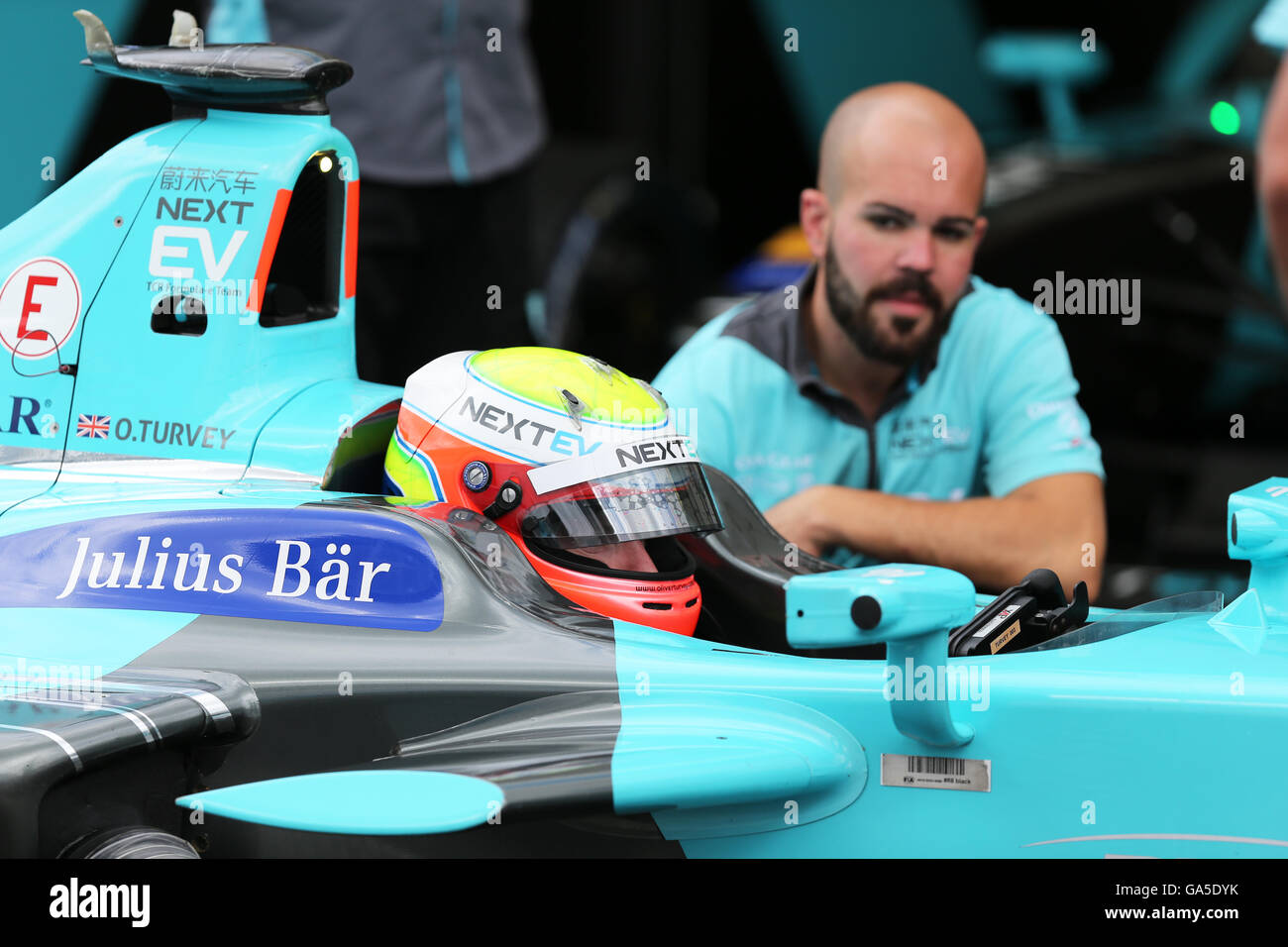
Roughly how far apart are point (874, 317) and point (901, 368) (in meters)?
0.14

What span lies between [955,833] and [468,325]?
8.78 ft

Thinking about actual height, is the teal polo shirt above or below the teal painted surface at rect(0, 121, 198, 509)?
below

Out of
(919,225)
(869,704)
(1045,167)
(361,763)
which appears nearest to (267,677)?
(361,763)

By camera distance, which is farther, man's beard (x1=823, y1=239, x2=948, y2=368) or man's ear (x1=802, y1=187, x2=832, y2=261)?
man's ear (x1=802, y1=187, x2=832, y2=261)

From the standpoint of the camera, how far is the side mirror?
7.27ft

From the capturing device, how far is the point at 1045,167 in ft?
22.5

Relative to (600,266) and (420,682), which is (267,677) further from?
(600,266)

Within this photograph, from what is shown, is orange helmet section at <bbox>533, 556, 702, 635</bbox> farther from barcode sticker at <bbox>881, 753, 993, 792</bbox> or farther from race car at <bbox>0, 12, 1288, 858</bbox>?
barcode sticker at <bbox>881, 753, 993, 792</bbox>

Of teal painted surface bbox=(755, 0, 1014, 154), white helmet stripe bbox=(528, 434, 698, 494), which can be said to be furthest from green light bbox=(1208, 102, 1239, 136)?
white helmet stripe bbox=(528, 434, 698, 494)

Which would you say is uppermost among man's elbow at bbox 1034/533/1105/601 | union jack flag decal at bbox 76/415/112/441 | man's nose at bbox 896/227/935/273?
man's nose at bbox 896/227/935/273

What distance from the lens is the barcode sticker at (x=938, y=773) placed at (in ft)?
7.86

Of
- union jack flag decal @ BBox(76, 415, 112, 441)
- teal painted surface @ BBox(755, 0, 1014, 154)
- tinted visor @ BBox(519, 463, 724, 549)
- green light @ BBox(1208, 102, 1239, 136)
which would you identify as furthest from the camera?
teal painted surface @ BBox(755, 0, 1014, 154)
